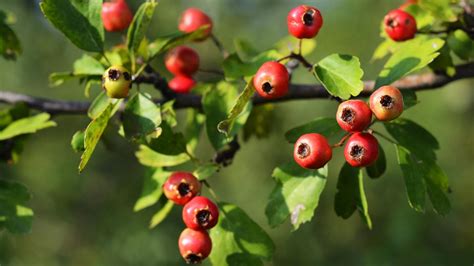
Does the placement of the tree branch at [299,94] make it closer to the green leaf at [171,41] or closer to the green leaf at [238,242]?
the green leaf at [171,41]

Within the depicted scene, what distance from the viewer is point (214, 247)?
5.36 ft

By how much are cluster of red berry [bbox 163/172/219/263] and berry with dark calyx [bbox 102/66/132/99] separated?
25 centimetres

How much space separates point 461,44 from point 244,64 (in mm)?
635

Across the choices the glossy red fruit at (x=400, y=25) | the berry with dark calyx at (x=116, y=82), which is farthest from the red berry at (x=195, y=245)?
the glossy red fruit at (x=400, y=25)

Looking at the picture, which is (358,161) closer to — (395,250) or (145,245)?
(395,250)

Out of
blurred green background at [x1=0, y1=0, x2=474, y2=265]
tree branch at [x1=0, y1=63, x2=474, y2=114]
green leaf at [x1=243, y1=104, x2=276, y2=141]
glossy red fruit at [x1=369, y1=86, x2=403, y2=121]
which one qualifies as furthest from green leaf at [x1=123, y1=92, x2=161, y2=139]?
blurred green background at [x1=0, y1=0, x2=474, y2=265]

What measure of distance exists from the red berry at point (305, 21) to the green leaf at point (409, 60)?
222 millimetres

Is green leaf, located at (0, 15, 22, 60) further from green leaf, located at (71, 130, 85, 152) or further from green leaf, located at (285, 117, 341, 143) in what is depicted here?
green leaf, located at (285, 117, 341, 143)

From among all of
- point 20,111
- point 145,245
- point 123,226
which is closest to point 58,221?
point 123,226

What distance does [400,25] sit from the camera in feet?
5.71

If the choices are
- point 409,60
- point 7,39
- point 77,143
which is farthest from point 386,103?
point 7,39

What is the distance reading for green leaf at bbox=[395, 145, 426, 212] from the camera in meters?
1.49

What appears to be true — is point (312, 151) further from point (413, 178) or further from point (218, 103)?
point (218, 103)

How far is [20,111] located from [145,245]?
Result: 636cm
